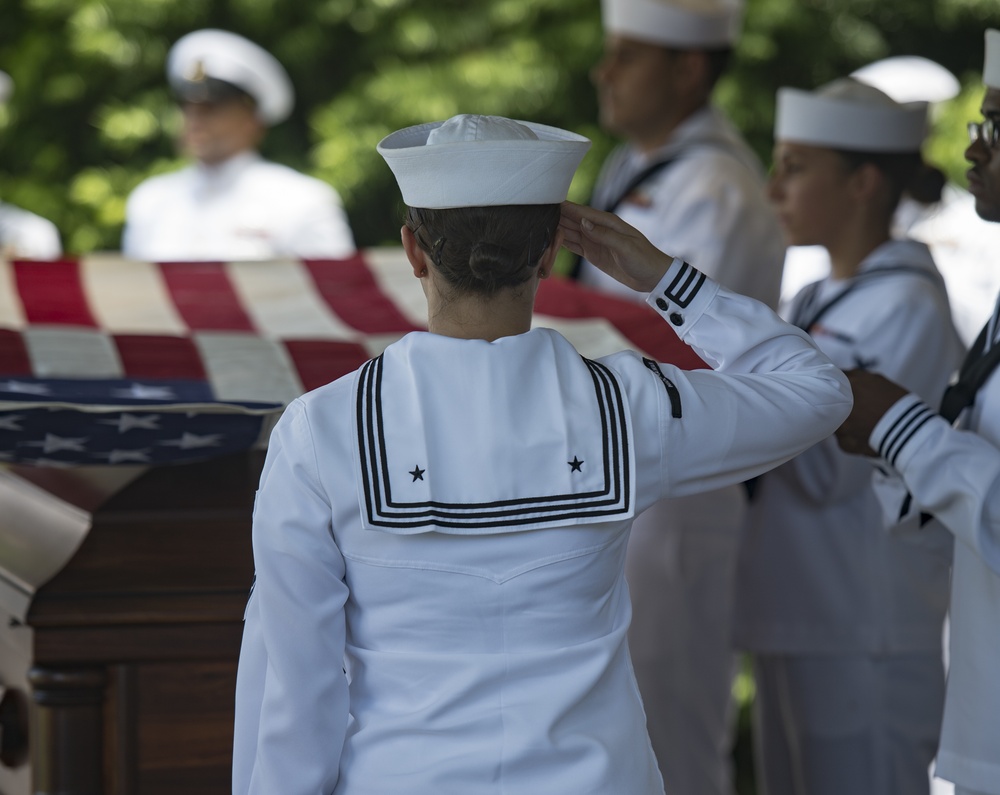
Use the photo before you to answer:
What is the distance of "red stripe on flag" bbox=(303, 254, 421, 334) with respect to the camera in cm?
279

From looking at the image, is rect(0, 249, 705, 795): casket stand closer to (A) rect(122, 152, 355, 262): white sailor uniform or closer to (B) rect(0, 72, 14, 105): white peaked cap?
(A) rect(122, 152, 355, 262): white sailor uniform

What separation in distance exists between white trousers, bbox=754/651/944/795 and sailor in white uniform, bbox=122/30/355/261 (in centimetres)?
226

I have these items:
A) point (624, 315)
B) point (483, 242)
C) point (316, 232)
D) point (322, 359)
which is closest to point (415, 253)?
point (483, 242)

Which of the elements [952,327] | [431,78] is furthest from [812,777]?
[431,78]

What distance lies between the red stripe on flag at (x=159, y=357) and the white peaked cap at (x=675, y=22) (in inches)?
57.0

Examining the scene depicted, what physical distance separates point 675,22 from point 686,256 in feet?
2.09

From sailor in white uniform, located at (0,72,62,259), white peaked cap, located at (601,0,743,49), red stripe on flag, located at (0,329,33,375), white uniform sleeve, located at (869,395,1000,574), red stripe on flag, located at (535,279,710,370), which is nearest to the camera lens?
white uniform sleeve, located at (869,395,1000,574)

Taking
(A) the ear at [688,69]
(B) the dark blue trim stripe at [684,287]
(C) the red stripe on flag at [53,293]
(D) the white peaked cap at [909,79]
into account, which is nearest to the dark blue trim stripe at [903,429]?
(B) the dark blue trim stripe at [684,287]

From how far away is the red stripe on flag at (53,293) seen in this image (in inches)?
108

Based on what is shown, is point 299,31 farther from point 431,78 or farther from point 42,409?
point 42,409

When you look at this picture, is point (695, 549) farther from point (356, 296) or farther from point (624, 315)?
point (356, 296)

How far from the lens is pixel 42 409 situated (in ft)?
6.27

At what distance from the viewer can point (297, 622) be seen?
4.67ft

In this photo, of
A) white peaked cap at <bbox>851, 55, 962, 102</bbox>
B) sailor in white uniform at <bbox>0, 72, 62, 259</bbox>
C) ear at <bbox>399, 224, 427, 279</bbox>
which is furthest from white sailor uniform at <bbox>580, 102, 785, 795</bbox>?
sailor in white uniform at <bbox>0, 72, 62, 259</bbox>
